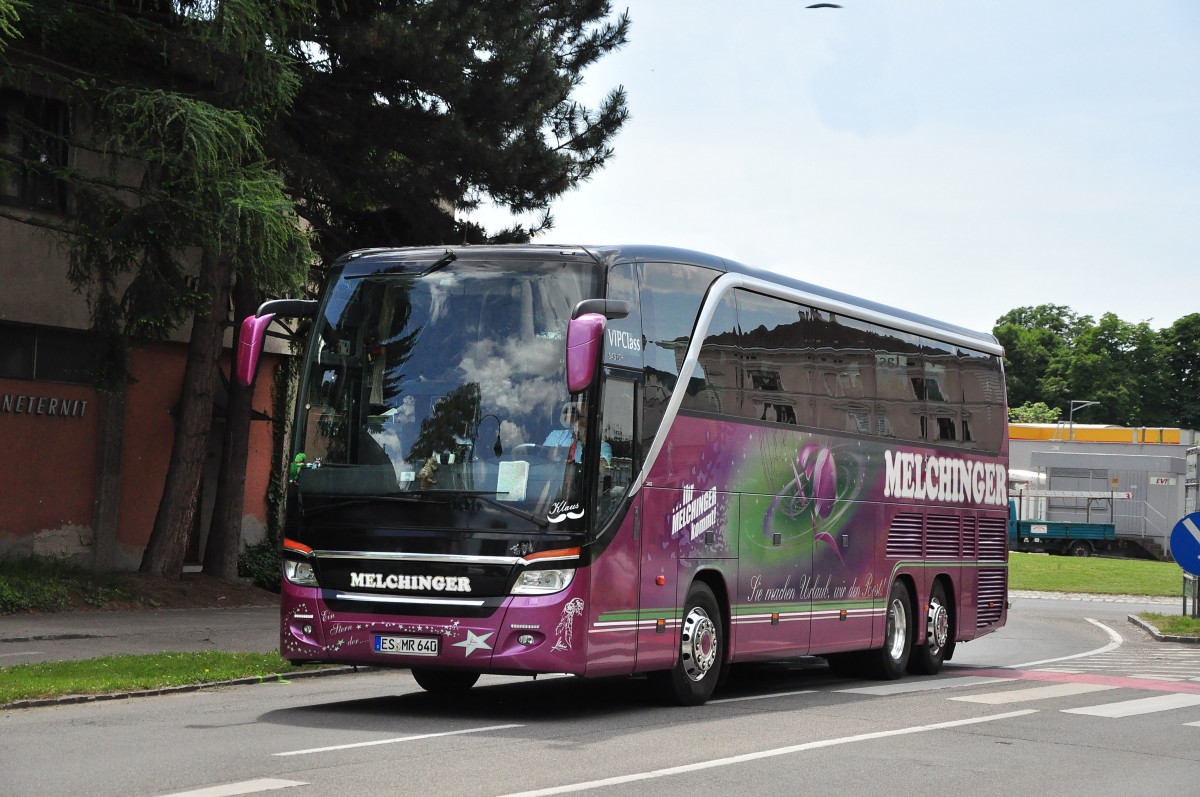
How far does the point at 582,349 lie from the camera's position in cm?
1089

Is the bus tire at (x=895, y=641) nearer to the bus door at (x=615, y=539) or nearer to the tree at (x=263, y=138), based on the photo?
the bus door at (x=615, y=539)

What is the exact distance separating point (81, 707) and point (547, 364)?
15.3 feet

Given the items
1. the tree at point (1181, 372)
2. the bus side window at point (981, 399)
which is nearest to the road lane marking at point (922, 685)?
the bus side window at point (981, 399)

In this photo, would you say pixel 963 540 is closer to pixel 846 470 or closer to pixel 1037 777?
pixel 846 470

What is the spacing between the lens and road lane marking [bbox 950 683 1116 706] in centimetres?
1501

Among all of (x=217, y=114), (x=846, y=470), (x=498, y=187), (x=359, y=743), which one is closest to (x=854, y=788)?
(x=359, y=743)

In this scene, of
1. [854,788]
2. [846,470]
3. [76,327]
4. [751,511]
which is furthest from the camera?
[76,327]

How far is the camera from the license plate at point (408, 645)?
38.8 ft

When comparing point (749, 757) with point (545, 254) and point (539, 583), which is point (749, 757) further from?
point (545, 254)

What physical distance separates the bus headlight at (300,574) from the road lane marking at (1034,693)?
6.32 metres

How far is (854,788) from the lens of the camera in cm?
920

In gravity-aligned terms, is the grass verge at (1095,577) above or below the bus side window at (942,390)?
below

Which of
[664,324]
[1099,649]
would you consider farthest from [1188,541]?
[664,324]

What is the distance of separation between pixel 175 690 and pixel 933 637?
9.18m
